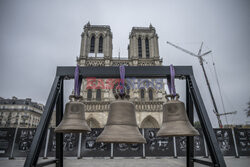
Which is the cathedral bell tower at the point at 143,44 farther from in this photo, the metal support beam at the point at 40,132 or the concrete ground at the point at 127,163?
the metal support beam at the point at 40,132

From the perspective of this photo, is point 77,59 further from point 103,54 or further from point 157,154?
point 157,154

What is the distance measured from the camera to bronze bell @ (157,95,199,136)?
2156 mm

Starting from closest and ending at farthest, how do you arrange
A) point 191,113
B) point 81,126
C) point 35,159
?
point 35,159 → point 81,126 → point 191,113

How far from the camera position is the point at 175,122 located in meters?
2.30

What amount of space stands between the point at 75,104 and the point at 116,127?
0.92 m

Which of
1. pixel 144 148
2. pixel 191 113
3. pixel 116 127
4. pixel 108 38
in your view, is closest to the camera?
pixel 116 127

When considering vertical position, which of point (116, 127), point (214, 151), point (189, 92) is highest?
point (189, 92)

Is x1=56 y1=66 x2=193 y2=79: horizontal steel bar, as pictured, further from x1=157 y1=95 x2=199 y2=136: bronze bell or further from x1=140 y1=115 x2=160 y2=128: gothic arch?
x1=140 y1=115 x2=160 y2=128: gothic arch

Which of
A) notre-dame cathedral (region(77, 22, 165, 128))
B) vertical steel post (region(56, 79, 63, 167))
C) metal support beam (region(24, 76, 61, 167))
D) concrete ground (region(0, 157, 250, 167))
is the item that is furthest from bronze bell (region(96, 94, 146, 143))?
notre-dame cathedral (region(77, 22, 165, 128))

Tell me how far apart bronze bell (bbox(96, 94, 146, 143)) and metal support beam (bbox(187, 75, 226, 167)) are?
0.85 m

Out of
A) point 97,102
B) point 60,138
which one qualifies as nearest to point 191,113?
point 60,138

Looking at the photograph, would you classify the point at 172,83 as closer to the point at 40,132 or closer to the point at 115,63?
the point at 40,132

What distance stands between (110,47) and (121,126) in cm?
2981

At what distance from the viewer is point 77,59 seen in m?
28.4
